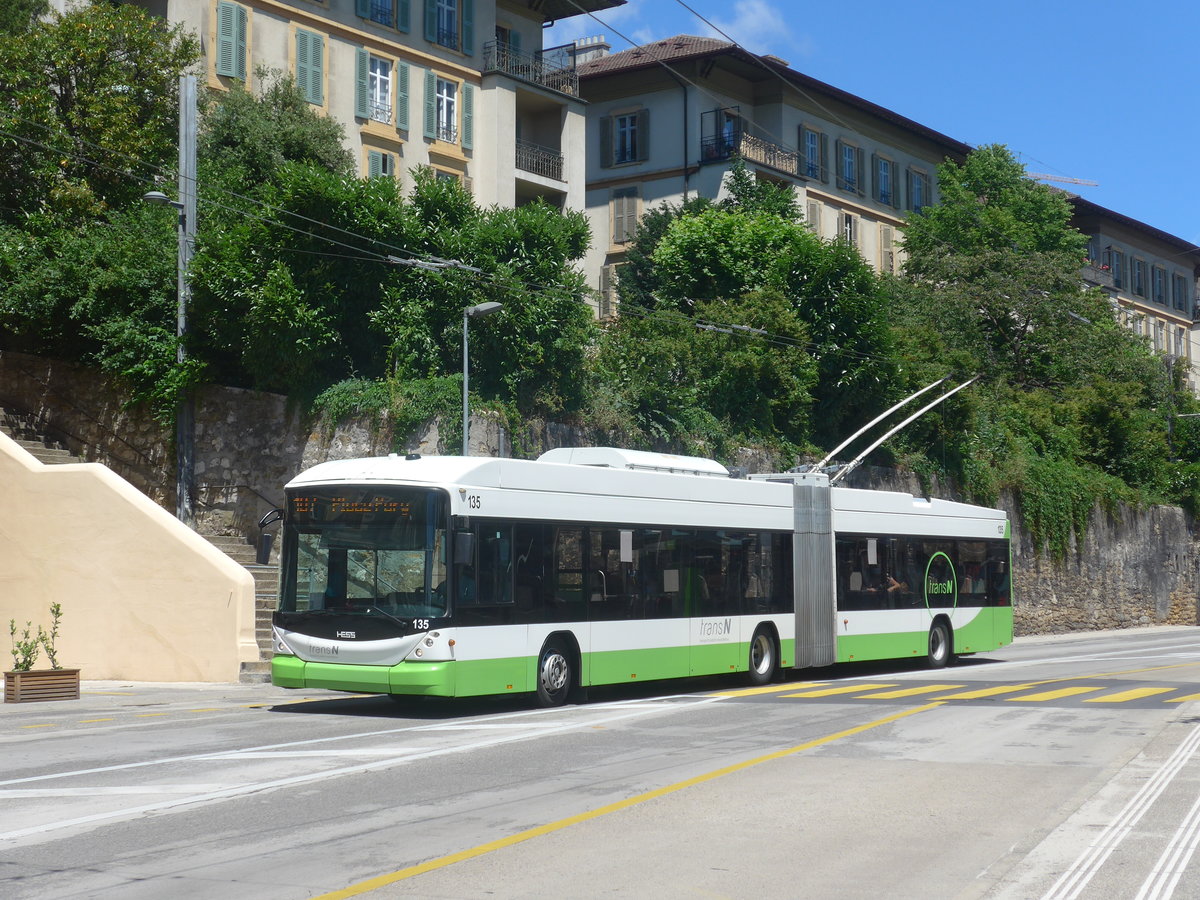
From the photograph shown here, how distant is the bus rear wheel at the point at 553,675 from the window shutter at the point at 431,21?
93.6ft

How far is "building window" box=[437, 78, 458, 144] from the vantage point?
137 feet

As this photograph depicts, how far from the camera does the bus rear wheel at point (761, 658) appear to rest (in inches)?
824

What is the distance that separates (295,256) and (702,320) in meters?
13.4

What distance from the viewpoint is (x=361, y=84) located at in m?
39.5

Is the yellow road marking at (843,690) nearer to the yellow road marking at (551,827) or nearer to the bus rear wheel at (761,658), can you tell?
the bus rear wheel at (761,658)

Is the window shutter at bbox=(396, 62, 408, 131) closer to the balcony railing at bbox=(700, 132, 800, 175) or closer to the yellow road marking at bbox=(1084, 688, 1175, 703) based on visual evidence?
the balcony railing at bbox=(700, 132, 800, 175)

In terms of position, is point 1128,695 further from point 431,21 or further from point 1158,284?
point 1158,284

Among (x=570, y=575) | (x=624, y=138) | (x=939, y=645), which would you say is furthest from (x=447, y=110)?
(x=570, y=575)

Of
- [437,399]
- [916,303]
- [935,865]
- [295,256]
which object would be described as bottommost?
[935,865]

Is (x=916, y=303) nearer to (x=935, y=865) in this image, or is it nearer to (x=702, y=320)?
(x=702, y=320)

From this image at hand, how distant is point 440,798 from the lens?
9.76m

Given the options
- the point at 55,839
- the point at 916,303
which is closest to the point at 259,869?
the point at 55,839

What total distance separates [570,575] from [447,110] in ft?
90.7

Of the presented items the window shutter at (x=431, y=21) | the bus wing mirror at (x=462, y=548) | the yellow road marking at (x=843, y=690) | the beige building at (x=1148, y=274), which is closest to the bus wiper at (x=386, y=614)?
the bus wing mirror at (x=462, y=548)
